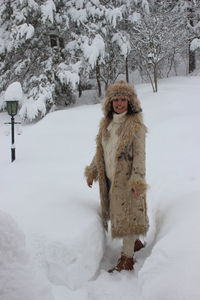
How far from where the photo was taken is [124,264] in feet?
12.1

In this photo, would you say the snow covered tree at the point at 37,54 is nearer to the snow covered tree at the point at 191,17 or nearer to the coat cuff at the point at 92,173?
the snow covered tree at the point at 191,17

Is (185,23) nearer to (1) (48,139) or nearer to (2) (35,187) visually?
(1) (48,139)

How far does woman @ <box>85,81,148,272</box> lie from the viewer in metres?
3.60

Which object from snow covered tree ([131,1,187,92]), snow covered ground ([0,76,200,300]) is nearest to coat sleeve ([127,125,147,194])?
snow covered ground ([0,76,200,300])

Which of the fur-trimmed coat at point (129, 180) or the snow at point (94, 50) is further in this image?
the snow at point (94, 50)

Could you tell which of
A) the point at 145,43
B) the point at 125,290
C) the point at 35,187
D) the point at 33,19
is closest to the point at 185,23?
the point at 145,43

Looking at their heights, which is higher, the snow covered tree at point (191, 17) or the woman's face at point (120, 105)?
the snow covered tree at point (191, 17)

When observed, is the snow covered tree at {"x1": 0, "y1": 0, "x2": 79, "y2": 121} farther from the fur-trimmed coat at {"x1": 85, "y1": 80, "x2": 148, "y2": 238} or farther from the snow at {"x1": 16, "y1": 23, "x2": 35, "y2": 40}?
the fur-trimmed coat at {"x1": 85, "y1": 80, "x2": 148, "y2": 238}

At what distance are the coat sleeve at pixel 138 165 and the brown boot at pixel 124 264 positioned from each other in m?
0.69

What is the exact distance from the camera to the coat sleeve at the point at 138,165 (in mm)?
3508

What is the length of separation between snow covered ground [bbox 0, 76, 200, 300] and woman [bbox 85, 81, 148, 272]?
0.22 m

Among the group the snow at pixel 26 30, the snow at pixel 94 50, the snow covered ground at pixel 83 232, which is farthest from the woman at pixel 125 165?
the snow at pixel 26 30

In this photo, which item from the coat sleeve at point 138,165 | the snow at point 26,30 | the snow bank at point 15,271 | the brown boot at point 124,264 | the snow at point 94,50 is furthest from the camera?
the snow at point 26,30

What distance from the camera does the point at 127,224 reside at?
3.72 meters
